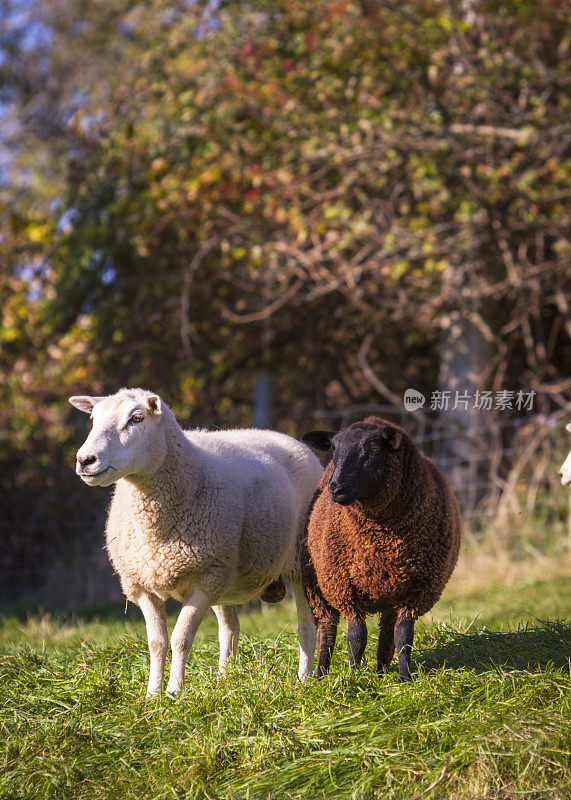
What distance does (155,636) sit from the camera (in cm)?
371

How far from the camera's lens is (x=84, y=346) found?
9516 mm

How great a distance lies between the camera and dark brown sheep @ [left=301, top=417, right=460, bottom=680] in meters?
3.33

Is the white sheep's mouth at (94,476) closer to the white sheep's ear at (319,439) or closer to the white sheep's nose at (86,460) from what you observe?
the white sheep's nose at (86,460)

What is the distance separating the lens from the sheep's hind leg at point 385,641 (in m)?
3.62

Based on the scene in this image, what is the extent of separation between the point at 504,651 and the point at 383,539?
989 millimetres

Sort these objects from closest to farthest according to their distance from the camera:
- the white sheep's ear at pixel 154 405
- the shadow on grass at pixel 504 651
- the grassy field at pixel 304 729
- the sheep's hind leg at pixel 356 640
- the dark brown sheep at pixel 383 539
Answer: the grassy field at pixel 304 729
the dark brown sheep at pixel 383 539
the sheep's hind leg at pixel 356 640
the white sheep's ear at pixel 154 405
the shadow on grass at pixel 504 651

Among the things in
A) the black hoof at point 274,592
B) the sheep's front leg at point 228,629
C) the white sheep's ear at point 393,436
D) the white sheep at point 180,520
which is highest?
the white sheep's ear at point 393,436

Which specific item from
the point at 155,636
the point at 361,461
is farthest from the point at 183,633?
the point at 361,461

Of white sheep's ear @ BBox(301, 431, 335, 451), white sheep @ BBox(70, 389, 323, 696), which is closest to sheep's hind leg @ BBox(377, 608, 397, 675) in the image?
white sheep @ BBox(70, 389, 323, 696)

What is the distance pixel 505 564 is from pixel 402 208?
138 inches

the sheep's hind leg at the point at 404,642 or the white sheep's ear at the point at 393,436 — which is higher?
the white sheep's ear at the point at 393,436

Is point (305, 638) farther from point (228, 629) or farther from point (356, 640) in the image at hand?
point (356, 640)

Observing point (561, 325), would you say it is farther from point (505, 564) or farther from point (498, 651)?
point (498, 651)

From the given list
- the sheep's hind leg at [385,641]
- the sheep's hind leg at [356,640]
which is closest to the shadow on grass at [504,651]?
the sheep's hind leg at [385,641]
